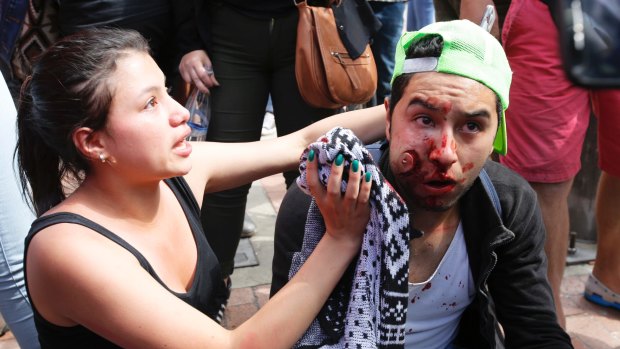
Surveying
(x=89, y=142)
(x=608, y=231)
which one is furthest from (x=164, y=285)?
(x=608, y=231)

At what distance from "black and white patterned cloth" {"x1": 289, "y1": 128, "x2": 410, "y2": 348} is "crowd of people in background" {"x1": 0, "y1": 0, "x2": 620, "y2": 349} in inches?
1.6

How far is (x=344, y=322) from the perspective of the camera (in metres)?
1.73

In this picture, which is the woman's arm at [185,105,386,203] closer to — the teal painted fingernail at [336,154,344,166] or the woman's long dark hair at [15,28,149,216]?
the woman's long dark hair at [15,28,149,216]

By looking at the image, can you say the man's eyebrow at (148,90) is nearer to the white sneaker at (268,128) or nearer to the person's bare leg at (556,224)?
the person's bare leg at (556,224)

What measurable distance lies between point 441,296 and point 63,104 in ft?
3.45

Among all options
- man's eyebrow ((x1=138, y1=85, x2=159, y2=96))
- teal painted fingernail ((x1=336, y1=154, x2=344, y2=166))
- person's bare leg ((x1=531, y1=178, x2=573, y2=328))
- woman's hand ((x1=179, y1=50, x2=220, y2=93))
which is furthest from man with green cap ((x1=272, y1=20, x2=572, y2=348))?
woman's hand ((x1=179, y1=50, x2=220, y2=93))

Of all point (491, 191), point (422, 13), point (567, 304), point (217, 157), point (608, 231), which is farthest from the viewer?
point (422, 13)

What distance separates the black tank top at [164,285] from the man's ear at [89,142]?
15 cm

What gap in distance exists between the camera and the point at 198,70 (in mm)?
2785

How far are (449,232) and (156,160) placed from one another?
2.59 ft

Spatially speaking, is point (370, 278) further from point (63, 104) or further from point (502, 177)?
point (63, 104)

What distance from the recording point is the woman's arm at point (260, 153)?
2.10 metres

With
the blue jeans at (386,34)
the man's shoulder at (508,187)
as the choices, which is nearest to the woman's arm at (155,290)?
the man's shoulder at (508,187)

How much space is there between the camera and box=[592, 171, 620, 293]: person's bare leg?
3.08 m
